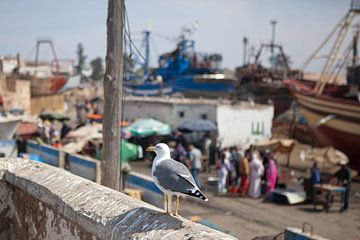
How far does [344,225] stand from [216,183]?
16.1 ft

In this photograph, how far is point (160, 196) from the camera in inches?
380

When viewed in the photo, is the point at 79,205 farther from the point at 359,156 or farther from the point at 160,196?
the point at 359,156

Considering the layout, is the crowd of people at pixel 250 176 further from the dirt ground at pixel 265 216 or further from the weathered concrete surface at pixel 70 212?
the weathered concrete surface at pixel 70 212

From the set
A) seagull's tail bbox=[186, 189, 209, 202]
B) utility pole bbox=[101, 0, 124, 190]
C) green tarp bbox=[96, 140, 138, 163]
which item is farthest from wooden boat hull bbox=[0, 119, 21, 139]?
seagull's tail bbox=[186, 189, 209, 202]

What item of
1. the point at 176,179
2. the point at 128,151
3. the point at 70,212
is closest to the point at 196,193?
the point at 176,179

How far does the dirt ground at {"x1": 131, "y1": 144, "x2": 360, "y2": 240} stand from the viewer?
995cm

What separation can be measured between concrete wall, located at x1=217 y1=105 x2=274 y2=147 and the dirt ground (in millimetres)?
7323

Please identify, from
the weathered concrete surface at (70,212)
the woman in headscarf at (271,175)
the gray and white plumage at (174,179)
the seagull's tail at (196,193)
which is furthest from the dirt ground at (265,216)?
the seagull's tail at (196,193)

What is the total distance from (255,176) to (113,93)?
27.8 ft

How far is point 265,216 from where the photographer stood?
11.1 m

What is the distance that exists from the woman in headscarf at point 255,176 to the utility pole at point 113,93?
318 inches

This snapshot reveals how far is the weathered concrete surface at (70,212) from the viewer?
2764 millimetres

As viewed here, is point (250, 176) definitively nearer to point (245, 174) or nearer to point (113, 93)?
point (245, 174)

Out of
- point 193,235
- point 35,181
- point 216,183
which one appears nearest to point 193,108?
point 216,183
